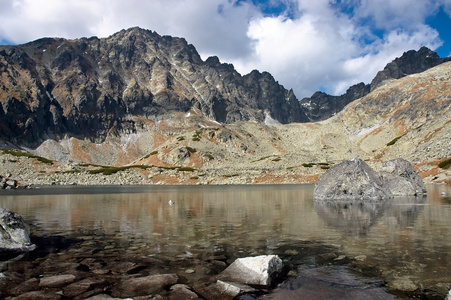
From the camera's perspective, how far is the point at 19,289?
10.7m

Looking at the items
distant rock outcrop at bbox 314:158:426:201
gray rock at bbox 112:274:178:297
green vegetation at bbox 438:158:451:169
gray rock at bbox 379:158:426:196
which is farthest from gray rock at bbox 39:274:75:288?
green vegetation at bbox 438:158:451:169

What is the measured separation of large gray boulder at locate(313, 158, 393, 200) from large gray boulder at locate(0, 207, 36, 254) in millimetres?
41419

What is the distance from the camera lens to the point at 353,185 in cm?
4841

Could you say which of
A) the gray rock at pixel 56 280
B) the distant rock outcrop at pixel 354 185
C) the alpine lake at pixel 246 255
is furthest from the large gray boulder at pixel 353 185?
the gray rock at pixel 56 280

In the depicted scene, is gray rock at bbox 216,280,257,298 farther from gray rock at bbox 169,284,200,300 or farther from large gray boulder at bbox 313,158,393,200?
large gray boulder at bbox 313,158,393,200

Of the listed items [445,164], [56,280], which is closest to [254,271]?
[56,280]

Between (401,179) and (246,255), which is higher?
(401,179)

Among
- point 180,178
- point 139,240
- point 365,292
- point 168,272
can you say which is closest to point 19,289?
point 168,272

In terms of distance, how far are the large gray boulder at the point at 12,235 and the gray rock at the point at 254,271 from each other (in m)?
11.2

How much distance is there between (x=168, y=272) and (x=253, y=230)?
442 inches

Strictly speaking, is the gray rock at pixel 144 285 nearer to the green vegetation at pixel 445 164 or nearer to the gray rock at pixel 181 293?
the gray rock at pixel 181 293

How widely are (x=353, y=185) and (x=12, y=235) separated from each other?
43645 millimetres

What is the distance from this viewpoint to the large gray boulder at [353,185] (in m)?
47.8

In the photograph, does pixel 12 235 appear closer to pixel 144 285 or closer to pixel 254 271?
pixel 144 285
